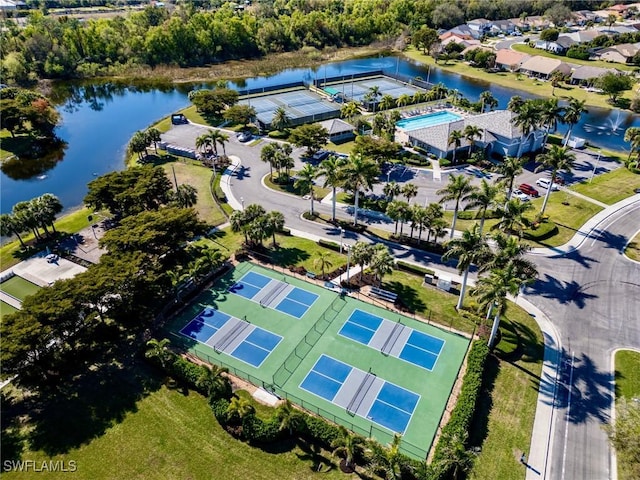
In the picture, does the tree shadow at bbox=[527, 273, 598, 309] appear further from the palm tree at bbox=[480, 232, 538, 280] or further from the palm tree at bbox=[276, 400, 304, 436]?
the palm tree at bbox=[276, 400, 304, 436]

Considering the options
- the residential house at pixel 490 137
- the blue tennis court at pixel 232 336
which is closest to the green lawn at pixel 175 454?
the blue tennis court at pixel 232 336

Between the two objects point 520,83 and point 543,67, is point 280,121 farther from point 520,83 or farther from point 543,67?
point 543,67

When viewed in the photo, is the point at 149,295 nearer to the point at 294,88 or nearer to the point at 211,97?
the point at 211,97

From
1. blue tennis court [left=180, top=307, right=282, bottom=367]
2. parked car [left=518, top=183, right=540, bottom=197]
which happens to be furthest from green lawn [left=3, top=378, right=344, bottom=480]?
parked car [left=518, top=183, right=540, bottom=197]

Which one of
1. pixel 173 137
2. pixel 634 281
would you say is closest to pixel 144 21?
pixel 173 137

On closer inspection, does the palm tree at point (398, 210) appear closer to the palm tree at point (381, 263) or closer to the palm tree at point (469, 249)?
the palm tree at point (381, 263)

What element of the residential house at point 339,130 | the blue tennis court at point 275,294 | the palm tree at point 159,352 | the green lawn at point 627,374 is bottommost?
the green lawn at point 627,374

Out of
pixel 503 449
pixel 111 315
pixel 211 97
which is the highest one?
pixel 211 97

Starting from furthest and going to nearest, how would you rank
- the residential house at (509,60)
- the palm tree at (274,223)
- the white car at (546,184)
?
the residential house at (509,60) → the white car at (546,184) → the palm tree at (274,223)
